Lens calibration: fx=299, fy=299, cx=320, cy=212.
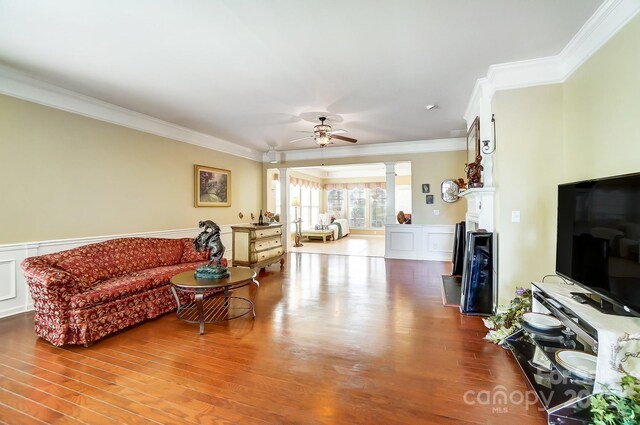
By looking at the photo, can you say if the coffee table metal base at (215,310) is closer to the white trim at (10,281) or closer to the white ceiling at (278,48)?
the white trim at (10,281)

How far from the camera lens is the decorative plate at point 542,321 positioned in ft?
7.43

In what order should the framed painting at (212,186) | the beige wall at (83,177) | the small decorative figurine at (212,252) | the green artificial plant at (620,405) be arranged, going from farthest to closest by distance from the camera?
the framed painting at (212,186) < the beige wall at (83,177) < the small decorative figurine at (212,252) < the green artificial plant at (620,405)

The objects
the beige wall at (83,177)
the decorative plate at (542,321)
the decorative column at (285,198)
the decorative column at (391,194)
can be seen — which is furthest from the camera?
the decorative column at (285,198)

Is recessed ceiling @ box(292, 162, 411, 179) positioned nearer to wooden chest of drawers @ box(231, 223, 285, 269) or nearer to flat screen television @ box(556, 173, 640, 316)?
wooden chest of drawers @ box(231, 223, 285, 269)

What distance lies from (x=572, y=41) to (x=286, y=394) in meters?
3.89

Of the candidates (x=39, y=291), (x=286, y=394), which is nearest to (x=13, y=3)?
(x=39, y=291)

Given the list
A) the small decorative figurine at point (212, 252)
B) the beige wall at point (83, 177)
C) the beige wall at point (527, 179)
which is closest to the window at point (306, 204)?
the beige wall at point (83, 177)

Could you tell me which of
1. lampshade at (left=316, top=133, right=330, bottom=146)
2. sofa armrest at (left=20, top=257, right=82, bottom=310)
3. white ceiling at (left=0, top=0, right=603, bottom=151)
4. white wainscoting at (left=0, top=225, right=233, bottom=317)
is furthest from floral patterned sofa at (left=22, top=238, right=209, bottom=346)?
lampshade at (left=316, top=133, right=330, bottom=146)

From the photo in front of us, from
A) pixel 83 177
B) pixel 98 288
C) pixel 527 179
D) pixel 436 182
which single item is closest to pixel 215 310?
pixel 98 288

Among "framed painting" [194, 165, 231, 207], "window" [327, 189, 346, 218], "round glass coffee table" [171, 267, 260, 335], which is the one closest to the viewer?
"round glass coffee table" [171, 267, 260, 335]

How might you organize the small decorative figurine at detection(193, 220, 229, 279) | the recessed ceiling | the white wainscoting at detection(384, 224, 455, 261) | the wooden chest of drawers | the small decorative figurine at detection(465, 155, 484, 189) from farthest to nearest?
the recessed ceiling → the white wainscoting at detection(384, 224, 455, 261) → the wooden chest of drawers → the small decorative figurine at detection(465, 155, 484, 189) → the small decorative figurine at detection(193, 220, 229, 279)

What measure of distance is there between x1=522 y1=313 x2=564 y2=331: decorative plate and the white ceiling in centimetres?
241

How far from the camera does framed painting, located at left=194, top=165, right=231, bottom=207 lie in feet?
20.0

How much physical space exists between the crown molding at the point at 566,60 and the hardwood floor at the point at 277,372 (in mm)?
2695
